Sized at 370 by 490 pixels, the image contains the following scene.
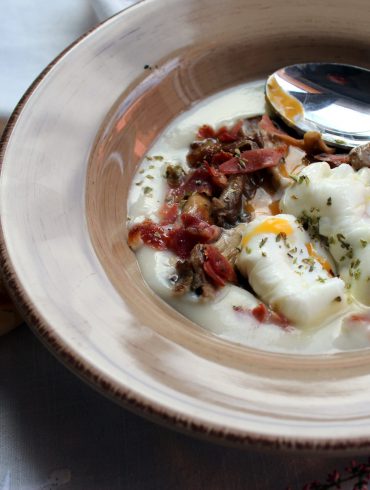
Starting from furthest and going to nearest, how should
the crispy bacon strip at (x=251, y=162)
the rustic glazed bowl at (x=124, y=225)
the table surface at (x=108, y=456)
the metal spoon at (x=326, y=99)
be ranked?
the metal spoon at (x=326, y=99)
the crispy bacon strip at (x=251, y=162)
the table surface at (x=108, y=456)
the rustic glazed bowl at (x=124, y=225)

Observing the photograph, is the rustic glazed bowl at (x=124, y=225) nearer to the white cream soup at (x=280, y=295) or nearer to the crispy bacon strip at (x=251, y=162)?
the white cream soup at (x=280, y=295)

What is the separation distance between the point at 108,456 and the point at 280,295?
0.60m

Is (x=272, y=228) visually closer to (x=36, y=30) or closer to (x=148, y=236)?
(x=148, y=236)

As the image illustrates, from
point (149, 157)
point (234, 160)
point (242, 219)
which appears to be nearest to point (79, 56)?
point (149, 157)

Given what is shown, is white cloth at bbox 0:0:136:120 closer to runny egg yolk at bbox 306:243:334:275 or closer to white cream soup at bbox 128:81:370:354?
white cream soup at bbox 128:81:370:354

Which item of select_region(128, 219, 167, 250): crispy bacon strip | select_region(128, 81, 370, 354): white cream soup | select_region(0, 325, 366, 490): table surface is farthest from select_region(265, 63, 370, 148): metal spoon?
select_region(0, 325, 366, 490): table surface

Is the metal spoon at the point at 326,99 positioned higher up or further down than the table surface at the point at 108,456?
higher up

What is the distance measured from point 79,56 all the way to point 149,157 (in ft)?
1.28

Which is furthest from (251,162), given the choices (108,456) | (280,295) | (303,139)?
(108,456)

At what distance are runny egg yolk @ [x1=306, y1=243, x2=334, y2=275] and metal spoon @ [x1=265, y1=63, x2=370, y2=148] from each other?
0.53m

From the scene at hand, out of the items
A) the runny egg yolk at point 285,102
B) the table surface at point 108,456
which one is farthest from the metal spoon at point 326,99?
the table surface at point 108,456

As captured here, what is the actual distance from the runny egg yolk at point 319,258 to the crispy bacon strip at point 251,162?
1.19 ft

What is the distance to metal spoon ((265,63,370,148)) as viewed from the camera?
2180 millimetres

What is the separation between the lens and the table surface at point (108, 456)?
1.45 meters
